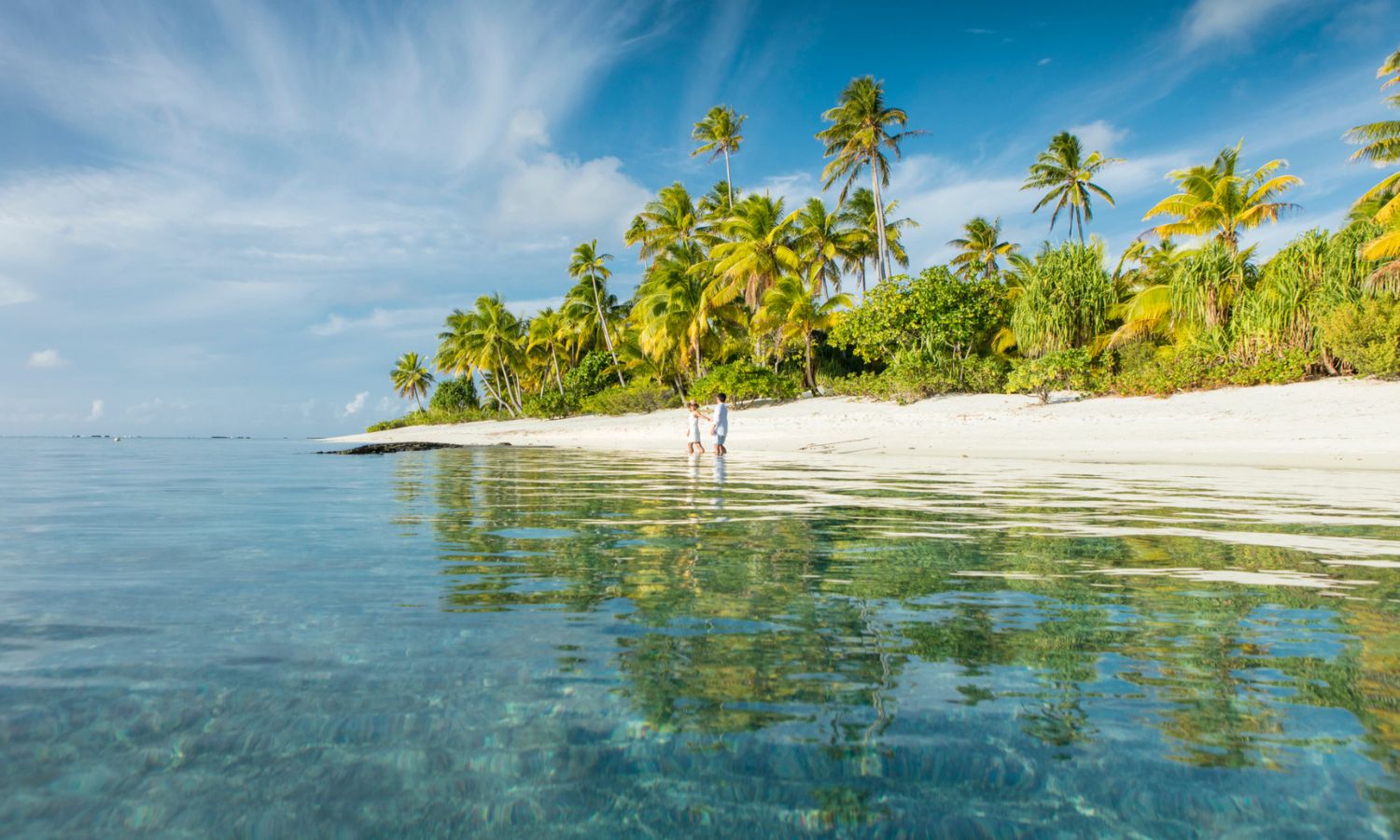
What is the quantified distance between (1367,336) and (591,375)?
39303 mm

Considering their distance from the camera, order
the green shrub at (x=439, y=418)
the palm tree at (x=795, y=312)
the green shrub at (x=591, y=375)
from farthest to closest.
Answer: the green shrub at (x=439, y=418) < the green shrub at (x=591, y=375) < the palm tree at (x=795, y=312)

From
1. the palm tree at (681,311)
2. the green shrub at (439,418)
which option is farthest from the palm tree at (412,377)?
the palm tree at (681,311)

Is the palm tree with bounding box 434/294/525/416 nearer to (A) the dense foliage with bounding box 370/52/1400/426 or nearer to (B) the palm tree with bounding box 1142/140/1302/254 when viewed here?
(A) the dense foliage with bounding box 370/52/1400/426

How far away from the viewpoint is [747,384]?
34219 millimetres

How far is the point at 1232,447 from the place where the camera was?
1630cm

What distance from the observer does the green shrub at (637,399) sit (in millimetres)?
42156

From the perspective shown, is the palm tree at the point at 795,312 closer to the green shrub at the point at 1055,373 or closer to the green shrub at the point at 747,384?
the green shrub at the point at 747,384

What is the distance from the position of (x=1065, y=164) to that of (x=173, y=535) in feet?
159

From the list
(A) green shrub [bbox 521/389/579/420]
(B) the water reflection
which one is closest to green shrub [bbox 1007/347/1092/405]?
(B) the water reflection

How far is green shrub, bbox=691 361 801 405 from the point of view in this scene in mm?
34344

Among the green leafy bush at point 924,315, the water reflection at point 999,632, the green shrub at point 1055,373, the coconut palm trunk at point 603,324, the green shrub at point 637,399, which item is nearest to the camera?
the water reflection at point 999,632

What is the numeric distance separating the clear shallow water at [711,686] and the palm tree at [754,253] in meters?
30.7

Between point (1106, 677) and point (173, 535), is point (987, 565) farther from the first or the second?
point (173, 535)

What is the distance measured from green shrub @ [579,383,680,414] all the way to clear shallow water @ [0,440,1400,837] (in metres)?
36.1
